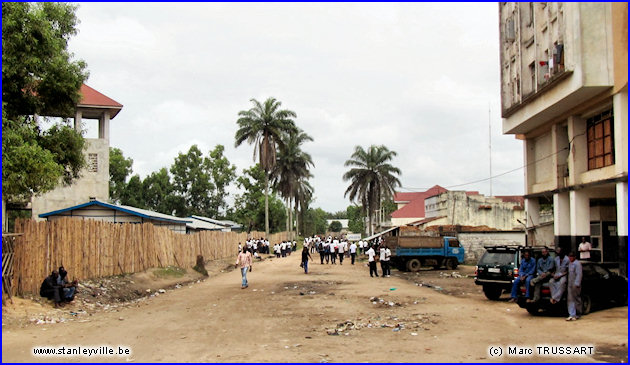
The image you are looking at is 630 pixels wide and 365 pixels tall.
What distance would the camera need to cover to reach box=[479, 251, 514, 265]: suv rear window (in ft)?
54.5

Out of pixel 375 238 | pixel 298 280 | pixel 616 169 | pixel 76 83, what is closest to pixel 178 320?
pixel 76 83

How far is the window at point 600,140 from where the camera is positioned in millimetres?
20106

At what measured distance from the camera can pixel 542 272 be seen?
1343 cm

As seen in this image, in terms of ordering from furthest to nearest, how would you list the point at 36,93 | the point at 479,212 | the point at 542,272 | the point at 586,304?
the point at 479,212 < the point at 36,93 < the point at 542,272 < the point at 586,304

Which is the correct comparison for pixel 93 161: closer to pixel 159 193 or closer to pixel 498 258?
pixel 498 258


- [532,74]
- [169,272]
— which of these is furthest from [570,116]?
[169,272]

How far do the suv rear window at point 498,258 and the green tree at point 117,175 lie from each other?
→ 55546mm

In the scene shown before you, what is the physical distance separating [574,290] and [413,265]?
710 inches

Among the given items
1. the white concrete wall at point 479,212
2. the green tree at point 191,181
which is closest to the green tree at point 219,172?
the green tree at point 191,181

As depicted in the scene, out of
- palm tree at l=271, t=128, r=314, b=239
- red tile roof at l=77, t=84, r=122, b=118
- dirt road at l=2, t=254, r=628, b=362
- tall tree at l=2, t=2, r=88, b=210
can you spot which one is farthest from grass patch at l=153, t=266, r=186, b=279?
palm tree at l=271, t=128, r=314, b=239

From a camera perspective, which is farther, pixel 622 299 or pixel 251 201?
pixel 251 201

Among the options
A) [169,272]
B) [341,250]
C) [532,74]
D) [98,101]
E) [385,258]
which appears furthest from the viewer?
[341,250]

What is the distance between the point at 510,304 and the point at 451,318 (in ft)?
12.8

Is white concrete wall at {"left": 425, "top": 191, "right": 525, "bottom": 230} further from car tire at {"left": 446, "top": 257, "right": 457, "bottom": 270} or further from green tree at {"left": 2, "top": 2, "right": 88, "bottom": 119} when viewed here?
green tree at {"left": 2, "top": 2, "right": 88, "bottom": 119}
